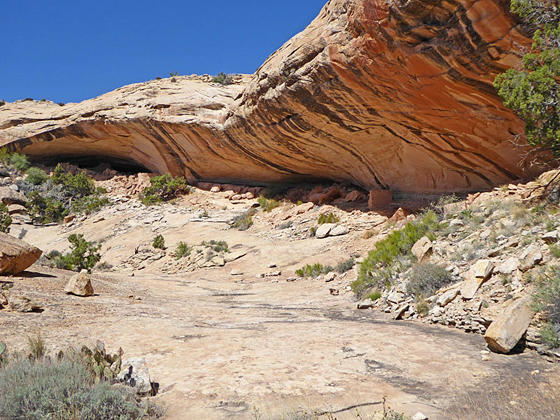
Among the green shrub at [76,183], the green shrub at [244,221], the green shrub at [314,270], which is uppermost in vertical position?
the green shrub at [76,183]

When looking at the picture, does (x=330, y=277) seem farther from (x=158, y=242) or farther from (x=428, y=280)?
(x=158, y=242)

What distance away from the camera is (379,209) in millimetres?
15070

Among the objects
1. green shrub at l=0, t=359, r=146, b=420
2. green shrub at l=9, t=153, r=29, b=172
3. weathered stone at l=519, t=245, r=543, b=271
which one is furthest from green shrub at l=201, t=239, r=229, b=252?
green shrub at l=9, t=153, r=29, b=172

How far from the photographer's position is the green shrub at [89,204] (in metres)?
23.7

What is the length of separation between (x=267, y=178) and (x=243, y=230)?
5268mm

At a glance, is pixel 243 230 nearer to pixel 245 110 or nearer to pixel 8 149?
pixel 245 110

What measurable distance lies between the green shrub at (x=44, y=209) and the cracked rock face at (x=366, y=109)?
5.81m

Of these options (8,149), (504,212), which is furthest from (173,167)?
(504,212)

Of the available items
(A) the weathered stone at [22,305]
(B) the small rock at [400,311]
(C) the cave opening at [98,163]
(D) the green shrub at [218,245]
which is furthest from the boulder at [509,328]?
(C) the cave opening at [98,163]

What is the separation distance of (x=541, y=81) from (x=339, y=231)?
8419 mm

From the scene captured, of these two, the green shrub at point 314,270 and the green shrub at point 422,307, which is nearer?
the green shrub at point 422,307

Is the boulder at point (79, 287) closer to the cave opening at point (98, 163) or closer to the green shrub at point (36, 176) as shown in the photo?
the cave opening at point (98, 163)

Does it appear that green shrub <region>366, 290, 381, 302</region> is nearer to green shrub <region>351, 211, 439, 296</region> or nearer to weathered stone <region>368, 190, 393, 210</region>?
green shrub <region>351, 211, 439, 296</region>

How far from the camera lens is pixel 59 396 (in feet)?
9.70
